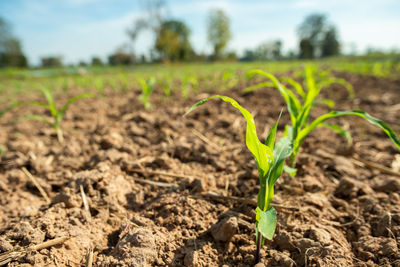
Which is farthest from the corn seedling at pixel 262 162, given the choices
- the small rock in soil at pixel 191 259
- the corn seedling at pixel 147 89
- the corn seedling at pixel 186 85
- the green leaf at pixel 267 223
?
the corn seedling at pixel 186 85

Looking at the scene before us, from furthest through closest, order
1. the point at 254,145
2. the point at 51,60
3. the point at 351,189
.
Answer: the point at 51,60, the point at 351,189, the point at 254,145

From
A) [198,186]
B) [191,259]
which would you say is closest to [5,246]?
[191,259]

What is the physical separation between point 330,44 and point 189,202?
5821cm

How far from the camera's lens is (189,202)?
105cm

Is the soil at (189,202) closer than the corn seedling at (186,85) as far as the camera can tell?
Yes

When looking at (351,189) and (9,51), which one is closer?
(351,189)

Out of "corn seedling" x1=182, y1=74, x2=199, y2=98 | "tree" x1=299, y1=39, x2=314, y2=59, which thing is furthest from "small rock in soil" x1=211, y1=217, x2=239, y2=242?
"tree" x1=299, y1=39, x2=314, y2=59

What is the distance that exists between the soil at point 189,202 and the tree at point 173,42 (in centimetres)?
2494

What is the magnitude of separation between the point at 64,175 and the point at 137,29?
2762 centimetres

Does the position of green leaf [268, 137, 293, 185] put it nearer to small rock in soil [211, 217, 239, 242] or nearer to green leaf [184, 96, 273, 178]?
green leaf [184, 96, 273, 178]

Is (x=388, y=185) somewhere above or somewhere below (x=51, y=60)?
below

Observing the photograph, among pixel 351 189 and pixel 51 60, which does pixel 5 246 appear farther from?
pixel 51 60

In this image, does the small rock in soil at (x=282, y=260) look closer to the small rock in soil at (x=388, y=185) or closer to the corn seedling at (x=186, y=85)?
the small rock in soil at (x=388, y=185)

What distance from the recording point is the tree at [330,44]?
47.8 m
